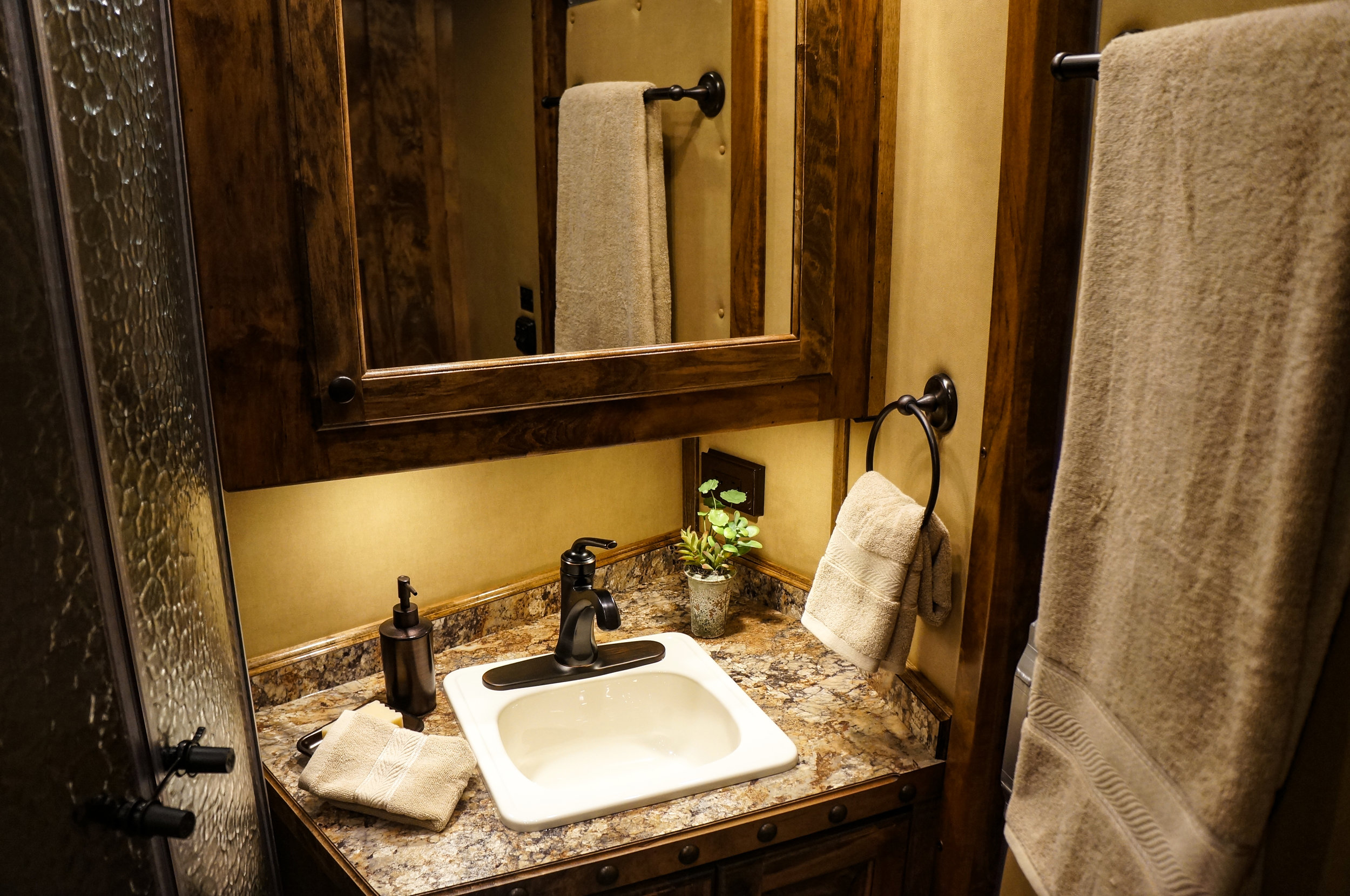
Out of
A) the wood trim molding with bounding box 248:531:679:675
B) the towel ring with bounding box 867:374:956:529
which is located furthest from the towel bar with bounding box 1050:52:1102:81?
the wood trim molding with bounding box 248:531:679:675

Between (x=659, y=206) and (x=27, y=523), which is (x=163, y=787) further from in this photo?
(x=659, y=206)

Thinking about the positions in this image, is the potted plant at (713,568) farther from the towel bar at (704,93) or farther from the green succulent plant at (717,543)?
the towel bar at (704,93)

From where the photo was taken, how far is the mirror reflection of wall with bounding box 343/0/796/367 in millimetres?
1086

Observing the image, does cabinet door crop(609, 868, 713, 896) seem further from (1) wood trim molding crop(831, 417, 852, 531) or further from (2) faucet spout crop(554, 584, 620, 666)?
(1) wood trim molding crop(831, 417, 852, 531)

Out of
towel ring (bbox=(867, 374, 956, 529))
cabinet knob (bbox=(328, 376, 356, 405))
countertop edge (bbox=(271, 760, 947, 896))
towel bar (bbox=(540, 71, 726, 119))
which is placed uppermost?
towel bar (bbox=(540, 71, 726, 119))

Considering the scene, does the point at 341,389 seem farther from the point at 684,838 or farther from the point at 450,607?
the point at 684,838

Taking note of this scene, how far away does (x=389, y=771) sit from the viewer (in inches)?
43.9

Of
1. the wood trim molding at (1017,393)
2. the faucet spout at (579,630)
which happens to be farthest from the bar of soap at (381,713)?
the wood trim molding at (1017,393)

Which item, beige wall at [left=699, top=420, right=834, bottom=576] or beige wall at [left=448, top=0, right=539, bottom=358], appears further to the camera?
beige wall at [left=699, top=420, right=834, bottom=576]

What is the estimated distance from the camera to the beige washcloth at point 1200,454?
2.12 feet

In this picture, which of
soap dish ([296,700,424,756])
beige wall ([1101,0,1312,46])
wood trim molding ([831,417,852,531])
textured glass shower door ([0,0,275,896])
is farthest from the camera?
wood trim molding ([831,417,852,531])

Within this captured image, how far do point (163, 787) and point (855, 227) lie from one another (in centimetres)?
106

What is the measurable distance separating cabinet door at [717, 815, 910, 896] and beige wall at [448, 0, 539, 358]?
0.71 metres

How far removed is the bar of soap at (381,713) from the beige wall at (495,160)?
0.49m
